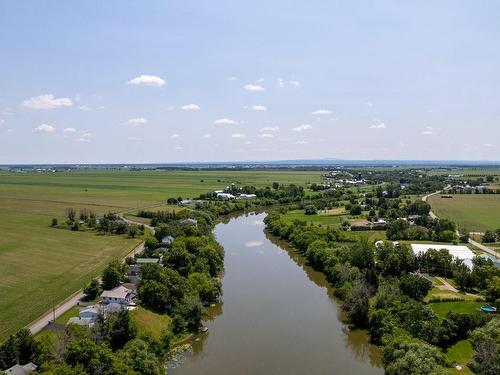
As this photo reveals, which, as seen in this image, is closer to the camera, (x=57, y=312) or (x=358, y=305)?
(x=358, y=305)

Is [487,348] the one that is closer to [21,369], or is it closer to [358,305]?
[358,305]

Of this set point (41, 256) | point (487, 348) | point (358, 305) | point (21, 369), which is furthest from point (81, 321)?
point (487, 348)

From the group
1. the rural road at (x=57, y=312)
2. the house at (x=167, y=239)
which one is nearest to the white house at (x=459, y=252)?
the house at (x=167, y=239)

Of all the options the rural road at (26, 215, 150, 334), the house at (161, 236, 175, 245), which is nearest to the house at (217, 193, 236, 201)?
the house at (161, 236, 175, 245)

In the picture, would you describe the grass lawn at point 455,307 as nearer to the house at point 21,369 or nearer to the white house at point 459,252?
the white house at point 459,252

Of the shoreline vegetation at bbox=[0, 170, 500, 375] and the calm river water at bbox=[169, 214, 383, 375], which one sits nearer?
the shoreline vegetation at bbox=[0, 170, 500, 375]

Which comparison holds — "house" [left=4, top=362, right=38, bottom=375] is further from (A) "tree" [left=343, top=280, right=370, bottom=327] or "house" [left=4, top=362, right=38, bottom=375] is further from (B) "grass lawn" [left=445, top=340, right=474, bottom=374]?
(B) "grass lawn" [left=445, top=340, right=474, bottom=374]
